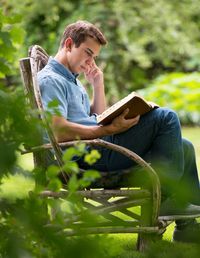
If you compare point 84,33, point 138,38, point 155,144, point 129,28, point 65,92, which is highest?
point 129,28

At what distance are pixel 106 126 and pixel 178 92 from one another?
124cm

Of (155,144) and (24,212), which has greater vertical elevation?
(24,212)

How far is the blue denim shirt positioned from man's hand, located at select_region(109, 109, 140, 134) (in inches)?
8.4

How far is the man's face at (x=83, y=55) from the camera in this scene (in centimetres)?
319

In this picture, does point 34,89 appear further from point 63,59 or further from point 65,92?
point 63,59

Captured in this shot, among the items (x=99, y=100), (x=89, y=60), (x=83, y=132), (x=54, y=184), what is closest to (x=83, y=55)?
(x=89, y=60)

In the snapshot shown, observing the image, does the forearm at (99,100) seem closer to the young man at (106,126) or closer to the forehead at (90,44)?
the young man at (106,126)

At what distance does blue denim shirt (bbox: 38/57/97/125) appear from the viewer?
294 cm

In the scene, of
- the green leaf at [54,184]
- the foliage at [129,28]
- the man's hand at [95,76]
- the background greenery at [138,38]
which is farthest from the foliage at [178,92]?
the foliage at [129,28]

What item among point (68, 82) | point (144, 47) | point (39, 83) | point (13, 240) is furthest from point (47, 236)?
point (144, 47)

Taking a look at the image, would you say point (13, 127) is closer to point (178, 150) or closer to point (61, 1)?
point (178, 150)

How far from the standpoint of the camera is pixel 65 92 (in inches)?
121

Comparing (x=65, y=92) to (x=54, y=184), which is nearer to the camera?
(x=54, y=184)

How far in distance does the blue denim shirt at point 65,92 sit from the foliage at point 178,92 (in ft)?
4.31
